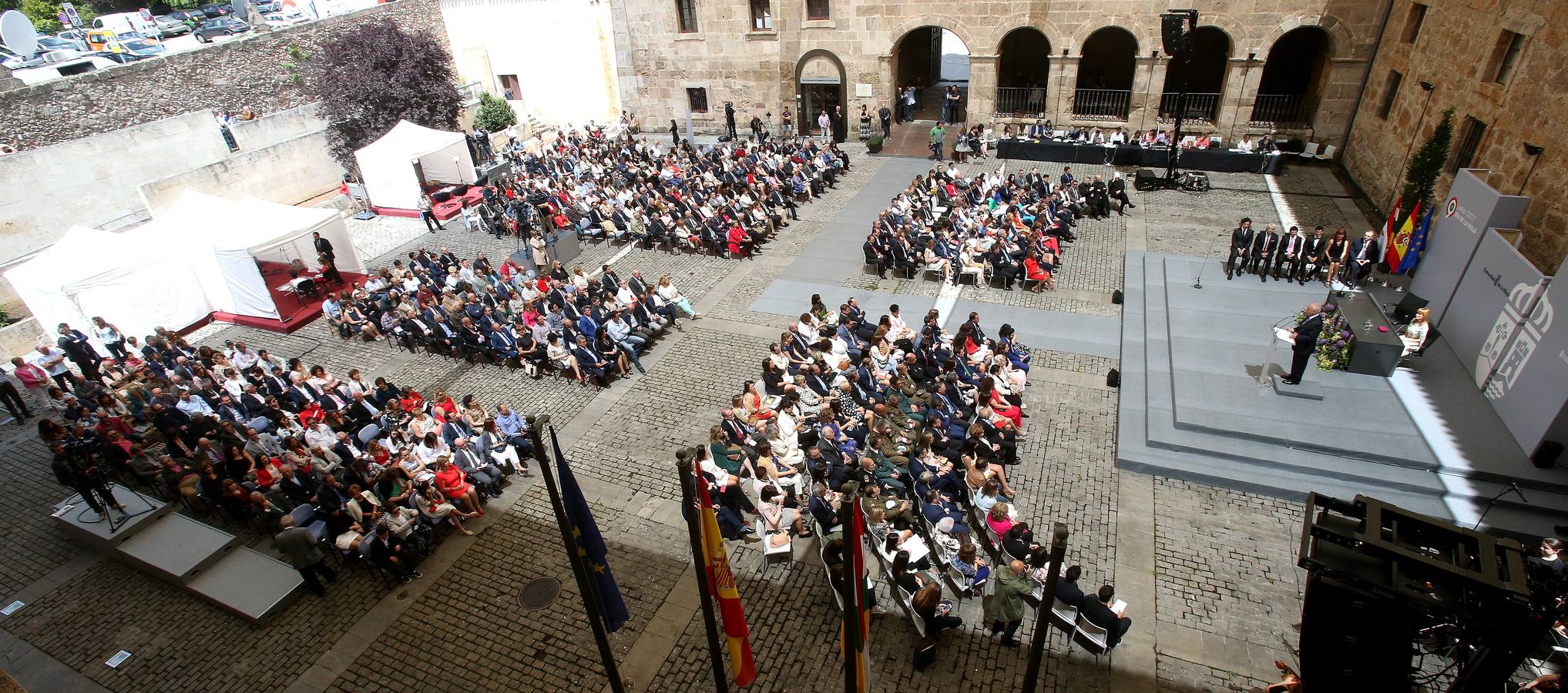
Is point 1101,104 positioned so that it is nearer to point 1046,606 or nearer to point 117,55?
point 1046,606

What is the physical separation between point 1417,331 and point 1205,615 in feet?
24.4

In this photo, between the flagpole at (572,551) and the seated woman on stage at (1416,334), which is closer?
the flagpole at (572,551)

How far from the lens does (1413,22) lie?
20047 millimetres

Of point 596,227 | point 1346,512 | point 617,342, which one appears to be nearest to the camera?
point 1346,512

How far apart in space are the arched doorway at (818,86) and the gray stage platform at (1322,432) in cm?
1881

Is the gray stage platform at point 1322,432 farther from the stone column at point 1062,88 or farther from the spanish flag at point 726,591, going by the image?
the stone column at point 1062,88

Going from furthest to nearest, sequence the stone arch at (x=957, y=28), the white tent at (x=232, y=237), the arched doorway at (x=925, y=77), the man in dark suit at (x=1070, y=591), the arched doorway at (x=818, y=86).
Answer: the arched doorway at (x=925, y=77) < the arched doorway at (x=818, y=86) < the stone arch at (x=957, y=28) < the white tent at (x=232, y=237) < the man in dark suit at (x=1070, y=591)

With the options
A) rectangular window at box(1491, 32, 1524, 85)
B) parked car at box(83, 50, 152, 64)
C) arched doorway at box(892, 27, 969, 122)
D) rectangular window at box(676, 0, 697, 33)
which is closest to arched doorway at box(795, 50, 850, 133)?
arched doorway at box(892, 27, 969, 122)

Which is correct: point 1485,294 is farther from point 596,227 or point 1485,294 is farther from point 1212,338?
point 596,227

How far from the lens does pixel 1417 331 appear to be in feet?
40.0

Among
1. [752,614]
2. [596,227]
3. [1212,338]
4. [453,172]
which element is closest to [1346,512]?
[752,614]

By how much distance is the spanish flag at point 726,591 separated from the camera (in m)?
6.32

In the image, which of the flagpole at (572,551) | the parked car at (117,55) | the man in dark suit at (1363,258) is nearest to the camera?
the flagpole at (572,551)

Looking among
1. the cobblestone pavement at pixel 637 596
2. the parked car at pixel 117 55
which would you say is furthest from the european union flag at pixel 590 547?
the parked car at pixel 117 55
